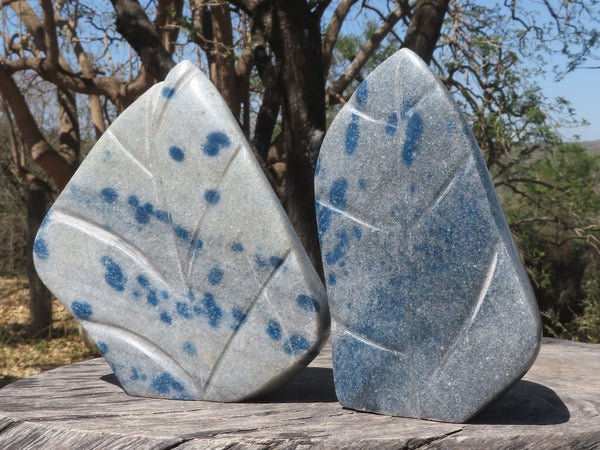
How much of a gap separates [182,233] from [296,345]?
0.43 m

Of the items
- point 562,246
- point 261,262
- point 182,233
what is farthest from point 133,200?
point 562,246

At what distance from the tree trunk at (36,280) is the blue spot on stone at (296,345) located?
4637mm

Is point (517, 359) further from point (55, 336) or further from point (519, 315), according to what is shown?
point (55, 336)

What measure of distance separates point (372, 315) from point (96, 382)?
0.97m

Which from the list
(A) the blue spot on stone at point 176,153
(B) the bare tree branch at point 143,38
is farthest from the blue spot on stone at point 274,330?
(B) the bare tree branch at point 143,38

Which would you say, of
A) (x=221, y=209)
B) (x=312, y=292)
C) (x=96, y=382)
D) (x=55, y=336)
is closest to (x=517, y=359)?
(x=312, y=292)

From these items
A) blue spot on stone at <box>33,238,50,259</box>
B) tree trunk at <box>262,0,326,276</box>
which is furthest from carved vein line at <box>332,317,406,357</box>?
tree trunk at <box>262,0,326,276</box>

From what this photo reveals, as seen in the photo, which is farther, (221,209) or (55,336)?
(55,336)

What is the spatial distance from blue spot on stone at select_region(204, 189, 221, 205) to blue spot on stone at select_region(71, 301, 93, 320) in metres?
0.48

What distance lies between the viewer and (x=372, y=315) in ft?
5.59

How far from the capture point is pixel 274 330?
1775mm

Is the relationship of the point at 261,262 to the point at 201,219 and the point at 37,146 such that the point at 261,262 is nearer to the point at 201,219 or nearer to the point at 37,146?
the point at 201,219

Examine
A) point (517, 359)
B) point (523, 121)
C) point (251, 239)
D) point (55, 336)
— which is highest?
point (523, 121)

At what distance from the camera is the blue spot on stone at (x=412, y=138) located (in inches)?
63.3
